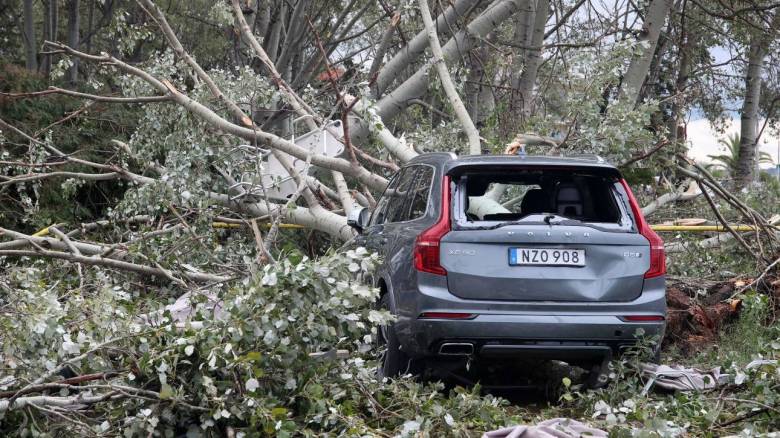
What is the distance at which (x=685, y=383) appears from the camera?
22.6 ft

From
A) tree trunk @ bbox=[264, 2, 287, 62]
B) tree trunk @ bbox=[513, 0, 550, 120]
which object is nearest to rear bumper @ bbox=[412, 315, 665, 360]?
tree trunk @ bbox=[513, 0, 550, 120]

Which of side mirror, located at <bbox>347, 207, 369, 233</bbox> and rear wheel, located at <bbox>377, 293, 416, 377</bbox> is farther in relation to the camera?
side mirror, located at <bbox>347, 207, 369, 233</bbox>

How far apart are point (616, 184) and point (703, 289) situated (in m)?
3.24

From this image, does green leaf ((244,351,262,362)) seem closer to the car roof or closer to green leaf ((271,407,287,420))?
green leaf ((271,407,287,420))

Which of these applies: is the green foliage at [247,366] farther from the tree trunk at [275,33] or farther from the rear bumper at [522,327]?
the tree trunk at [275,33]

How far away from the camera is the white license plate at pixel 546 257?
6.31m

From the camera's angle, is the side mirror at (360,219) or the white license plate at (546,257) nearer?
the white license plate at (546,257)

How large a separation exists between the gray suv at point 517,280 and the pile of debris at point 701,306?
8.17 ft

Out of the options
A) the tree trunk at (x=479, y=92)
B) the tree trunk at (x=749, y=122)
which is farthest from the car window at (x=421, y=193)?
the tree trunk at (x=749, y=122)

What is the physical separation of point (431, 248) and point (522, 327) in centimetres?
74

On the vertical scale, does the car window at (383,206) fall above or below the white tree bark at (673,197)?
above

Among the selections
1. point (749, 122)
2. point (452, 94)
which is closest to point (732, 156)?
point (749, 122)

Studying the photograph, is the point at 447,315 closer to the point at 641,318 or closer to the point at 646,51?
the point at 641,318

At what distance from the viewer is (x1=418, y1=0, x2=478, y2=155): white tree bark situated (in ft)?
36.0
